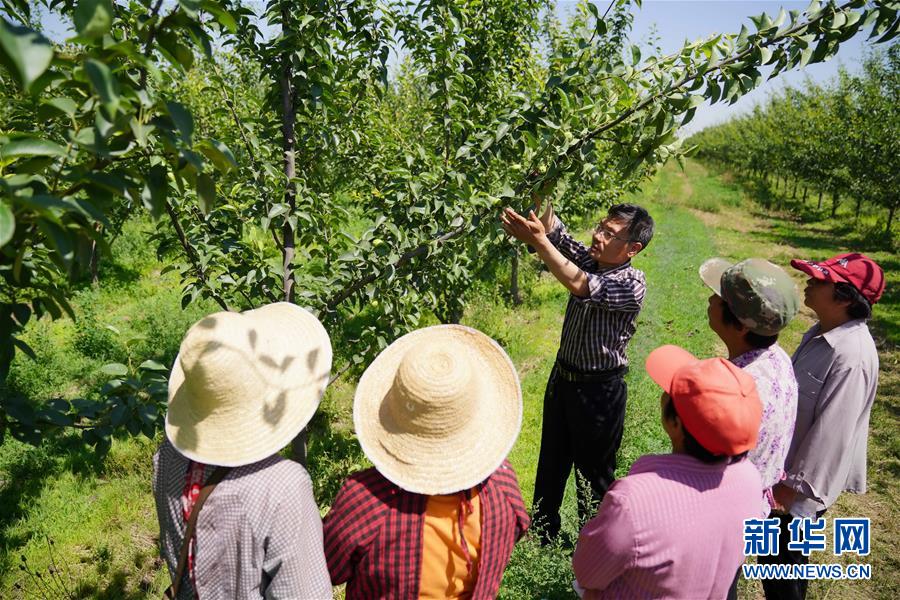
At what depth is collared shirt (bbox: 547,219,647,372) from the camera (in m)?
2.69

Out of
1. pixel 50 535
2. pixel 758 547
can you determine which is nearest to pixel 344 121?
pixel 758 547

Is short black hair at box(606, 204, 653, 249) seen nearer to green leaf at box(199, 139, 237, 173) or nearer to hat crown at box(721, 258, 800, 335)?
hat crown at box(721, 258, 800, 335)

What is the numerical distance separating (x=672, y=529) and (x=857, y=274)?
5.72 ft

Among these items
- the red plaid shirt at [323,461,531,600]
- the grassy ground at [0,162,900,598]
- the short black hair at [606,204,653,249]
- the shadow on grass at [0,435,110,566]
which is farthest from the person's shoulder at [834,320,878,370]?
the shadow on grass at [0,435,110,566]

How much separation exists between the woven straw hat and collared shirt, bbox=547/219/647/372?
1.59 metres

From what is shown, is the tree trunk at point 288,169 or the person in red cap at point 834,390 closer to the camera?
the person in red cap at point 834,390

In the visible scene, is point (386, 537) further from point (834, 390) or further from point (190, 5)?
point (834, 390)

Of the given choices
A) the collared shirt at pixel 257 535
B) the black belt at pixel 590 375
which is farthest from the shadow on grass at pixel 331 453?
the collared shirt at pixel 257 535

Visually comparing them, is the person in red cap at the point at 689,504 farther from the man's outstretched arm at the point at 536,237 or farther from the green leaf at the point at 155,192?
the green leaf at the point at 155,192

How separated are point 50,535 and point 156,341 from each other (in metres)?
2.90

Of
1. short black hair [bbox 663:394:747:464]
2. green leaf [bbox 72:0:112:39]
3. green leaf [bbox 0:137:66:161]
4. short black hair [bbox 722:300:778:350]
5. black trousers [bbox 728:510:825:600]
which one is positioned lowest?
black trousers [bbox 728:510:825:600]

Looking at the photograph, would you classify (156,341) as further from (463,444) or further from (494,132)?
(463,444)

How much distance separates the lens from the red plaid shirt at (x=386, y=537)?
1.50 metres

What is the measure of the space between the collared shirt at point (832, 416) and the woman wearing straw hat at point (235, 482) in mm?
2234
